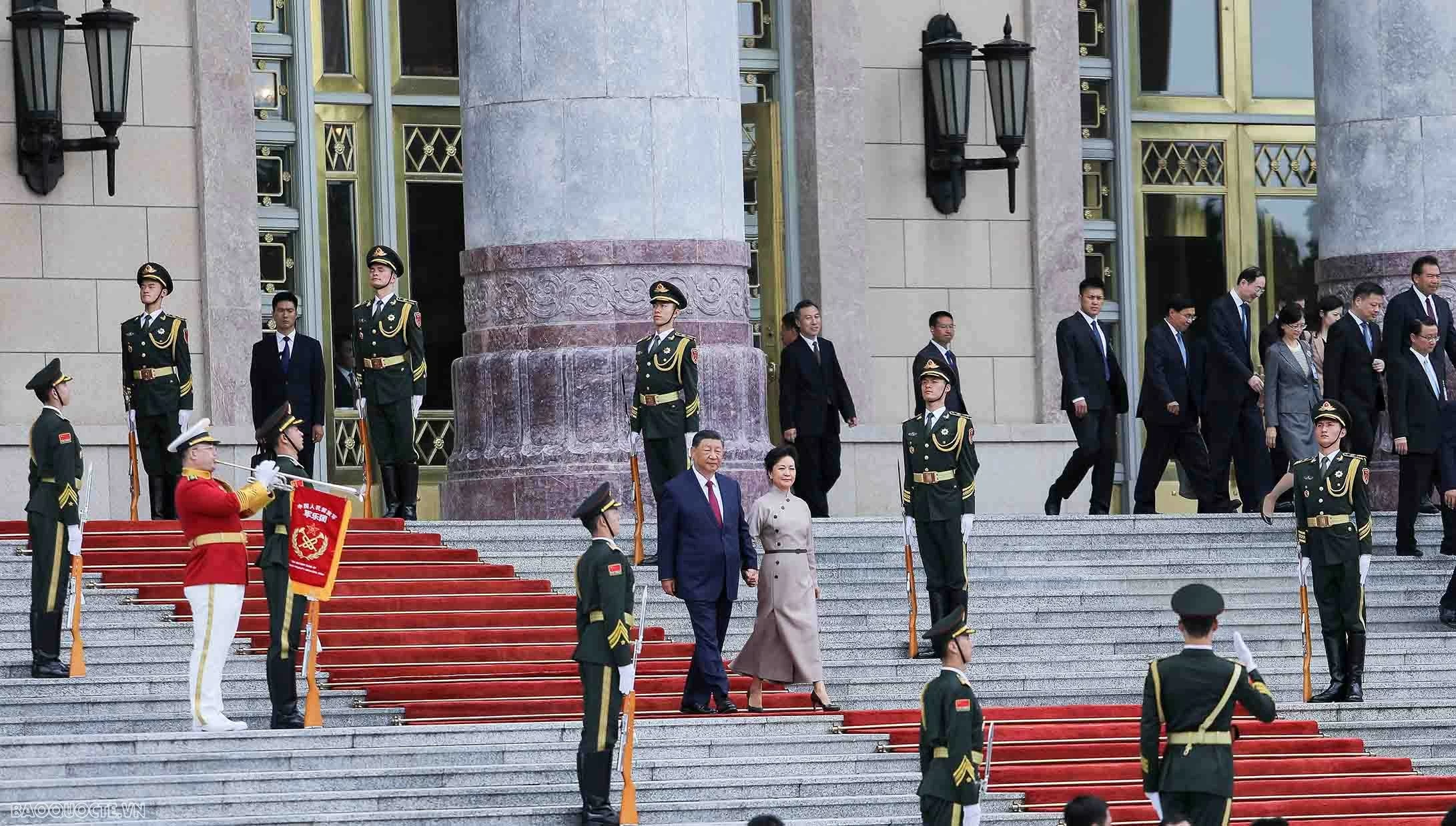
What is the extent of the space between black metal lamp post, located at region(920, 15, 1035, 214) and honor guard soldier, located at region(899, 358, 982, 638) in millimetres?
7188

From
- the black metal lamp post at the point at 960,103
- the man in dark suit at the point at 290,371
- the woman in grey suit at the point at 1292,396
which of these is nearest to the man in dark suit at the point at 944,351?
the woman in grey suit at the point at 1292,396

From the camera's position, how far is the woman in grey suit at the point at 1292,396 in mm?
20188

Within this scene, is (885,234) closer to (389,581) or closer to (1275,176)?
(1275,176)

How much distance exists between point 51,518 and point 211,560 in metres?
1.36

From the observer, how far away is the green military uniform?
17.3 meters

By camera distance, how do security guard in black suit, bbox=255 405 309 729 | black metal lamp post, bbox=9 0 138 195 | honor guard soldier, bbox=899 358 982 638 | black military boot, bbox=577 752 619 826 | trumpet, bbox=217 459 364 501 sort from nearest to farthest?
1. black military boot, bbox=577 752 619 826
2. security guard in black suit, bbox=255 405 309 729
3. trumpet, bbox=217 459 364 501
4. honor guard soldier, bbox=899 358 982 638
5. black metal lamp post, bbox=9 0 138 195

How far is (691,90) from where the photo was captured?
19.3 metres

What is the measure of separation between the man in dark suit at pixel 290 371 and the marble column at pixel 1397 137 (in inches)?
323

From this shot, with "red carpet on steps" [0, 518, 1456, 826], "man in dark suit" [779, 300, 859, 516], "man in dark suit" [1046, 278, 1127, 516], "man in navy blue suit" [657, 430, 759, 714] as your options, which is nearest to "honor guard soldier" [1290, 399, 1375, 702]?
"red carpet on steps" [0, 518, 1456, 826]

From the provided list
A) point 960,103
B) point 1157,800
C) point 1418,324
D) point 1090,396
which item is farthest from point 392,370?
point 1157,800

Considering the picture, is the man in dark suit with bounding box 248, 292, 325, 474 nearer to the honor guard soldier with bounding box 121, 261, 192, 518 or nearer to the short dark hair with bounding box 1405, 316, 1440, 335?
the honor guard soldier with bounding box 121, 261, 192, 518

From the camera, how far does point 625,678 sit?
1316cm

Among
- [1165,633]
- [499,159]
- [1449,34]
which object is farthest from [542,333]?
[1449,34]

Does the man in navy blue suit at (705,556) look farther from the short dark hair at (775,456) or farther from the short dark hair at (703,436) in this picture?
the short dark hair at (775,456)
